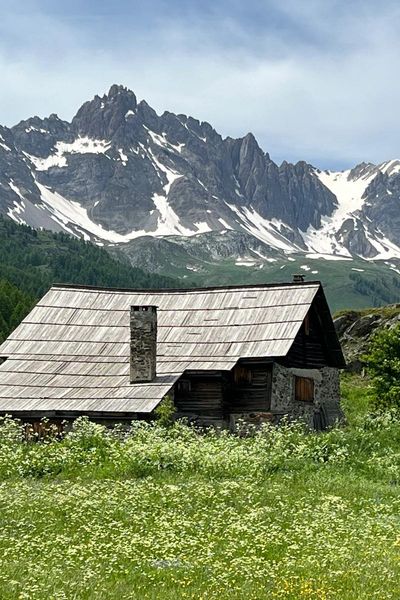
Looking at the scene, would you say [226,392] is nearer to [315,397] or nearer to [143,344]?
[143,344]

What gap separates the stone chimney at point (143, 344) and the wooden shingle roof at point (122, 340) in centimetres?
57

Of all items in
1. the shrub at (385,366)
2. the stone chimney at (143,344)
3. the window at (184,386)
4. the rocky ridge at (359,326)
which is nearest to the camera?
the stone chimney at (143,344)

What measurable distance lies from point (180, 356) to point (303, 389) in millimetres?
7118

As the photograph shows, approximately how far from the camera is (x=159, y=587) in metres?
13.4

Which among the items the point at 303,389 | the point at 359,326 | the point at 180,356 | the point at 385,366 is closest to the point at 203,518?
the point at 180,356

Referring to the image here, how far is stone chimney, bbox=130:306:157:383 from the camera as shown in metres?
40.8

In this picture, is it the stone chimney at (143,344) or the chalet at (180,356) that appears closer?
the chalet at (180,356)

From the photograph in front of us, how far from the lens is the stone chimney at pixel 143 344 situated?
40.8 meters

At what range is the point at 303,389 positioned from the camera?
151ft

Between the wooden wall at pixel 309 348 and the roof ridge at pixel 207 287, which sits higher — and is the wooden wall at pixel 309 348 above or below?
below

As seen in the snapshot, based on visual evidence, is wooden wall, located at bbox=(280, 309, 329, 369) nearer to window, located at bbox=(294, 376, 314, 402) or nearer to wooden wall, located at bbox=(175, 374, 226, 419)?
window, located at bbox=(294, 376, 314, 402)

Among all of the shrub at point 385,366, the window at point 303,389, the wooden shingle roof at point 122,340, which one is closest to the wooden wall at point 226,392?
the wooden shingle roof at point 122,340

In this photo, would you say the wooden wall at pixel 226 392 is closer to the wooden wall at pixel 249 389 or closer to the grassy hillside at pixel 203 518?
the wooden wall at pixel 249 389

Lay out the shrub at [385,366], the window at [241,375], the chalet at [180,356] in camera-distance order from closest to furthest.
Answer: the chalet at [180,356]
the shrub at [385,366]
the window at [241,375]
